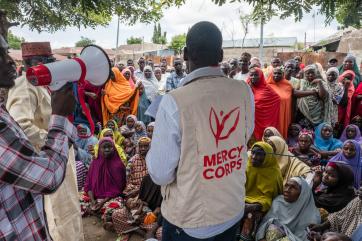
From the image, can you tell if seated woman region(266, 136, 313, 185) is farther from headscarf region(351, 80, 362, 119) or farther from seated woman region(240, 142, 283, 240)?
headscarf region(351, 80, 362, 119)

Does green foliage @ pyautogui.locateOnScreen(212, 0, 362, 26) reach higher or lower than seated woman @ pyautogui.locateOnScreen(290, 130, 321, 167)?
higher

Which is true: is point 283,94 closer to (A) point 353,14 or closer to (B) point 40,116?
(A) point 353,14

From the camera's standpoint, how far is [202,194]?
138 cm

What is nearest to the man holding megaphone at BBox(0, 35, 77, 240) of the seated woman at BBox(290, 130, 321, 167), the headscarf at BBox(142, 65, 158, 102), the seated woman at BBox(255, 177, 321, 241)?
the seated woman at BBox(255, 177, 321, 241)

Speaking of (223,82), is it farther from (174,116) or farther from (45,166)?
(45,166)

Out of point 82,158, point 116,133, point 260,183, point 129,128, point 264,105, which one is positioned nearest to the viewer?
point 260,183

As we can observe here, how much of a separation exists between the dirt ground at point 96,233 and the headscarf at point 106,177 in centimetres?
35

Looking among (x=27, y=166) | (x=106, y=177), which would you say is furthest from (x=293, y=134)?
(x=27, y=166)

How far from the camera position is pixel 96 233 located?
3859 millimetres

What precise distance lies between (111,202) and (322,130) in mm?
3087

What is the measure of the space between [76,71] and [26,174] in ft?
1.41

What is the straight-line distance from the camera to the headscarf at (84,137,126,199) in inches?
171

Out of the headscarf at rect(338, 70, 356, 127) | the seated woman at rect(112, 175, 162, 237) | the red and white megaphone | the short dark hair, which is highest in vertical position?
the short dark hair

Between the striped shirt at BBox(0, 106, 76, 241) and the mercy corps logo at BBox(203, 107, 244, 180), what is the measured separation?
0.57 m
